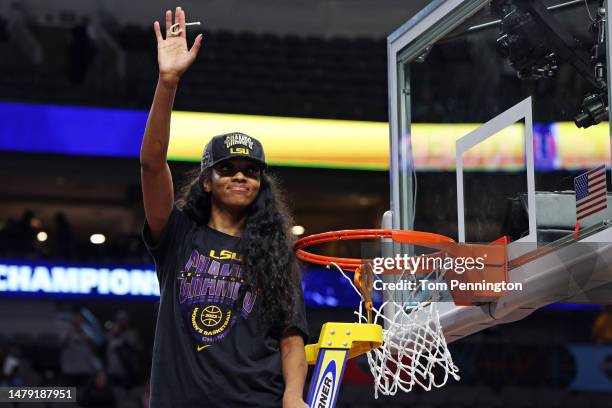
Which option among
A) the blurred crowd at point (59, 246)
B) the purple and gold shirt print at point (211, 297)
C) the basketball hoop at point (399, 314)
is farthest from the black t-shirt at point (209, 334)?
the blurred crowd at point (59, 246)

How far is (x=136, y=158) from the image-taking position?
447 inches

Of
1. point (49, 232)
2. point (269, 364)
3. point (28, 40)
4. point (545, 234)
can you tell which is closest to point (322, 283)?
point (49, 232)

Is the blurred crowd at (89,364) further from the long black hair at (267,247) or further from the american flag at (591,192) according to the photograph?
the long black hair at (267,247)

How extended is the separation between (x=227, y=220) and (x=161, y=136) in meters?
0.29

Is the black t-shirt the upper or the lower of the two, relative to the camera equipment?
lower

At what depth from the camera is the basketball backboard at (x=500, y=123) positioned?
9.52ft

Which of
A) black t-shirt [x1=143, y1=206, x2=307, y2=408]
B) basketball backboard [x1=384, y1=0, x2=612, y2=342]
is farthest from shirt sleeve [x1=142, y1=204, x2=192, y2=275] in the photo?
basketball backboard [x1=384, y1=0, x2=612, y2=342]

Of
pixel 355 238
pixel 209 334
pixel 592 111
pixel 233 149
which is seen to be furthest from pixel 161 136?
pixel 592 111

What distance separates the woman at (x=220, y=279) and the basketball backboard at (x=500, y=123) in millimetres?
786

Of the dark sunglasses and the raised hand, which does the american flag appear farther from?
the raised hand

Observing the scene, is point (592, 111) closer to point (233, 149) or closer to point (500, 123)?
point (500, 123)

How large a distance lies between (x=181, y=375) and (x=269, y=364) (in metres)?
0.20

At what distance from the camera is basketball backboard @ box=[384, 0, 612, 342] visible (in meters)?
2.90

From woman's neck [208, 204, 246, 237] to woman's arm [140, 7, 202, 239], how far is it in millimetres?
127
